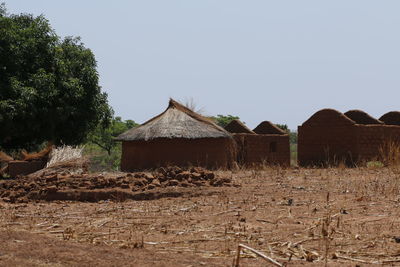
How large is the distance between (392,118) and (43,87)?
10.8m

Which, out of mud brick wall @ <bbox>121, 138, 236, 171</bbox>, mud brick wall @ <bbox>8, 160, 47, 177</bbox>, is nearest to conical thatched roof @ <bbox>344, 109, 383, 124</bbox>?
mud brick wall @ <bbox>121, 138, 236, 171</bbox>

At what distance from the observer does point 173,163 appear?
1527 cm

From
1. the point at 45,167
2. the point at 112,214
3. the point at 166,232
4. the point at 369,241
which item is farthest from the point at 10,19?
the point at 369,241

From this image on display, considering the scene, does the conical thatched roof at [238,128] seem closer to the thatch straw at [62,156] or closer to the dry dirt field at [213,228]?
the thatch straw at [62,156]

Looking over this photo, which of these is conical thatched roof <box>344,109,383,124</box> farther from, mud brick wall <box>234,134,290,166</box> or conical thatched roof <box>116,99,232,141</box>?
conical thatched roof <box>116,99,232,141</box>

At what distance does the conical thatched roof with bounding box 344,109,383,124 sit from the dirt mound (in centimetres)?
831

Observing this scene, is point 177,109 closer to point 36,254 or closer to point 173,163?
point 173,163

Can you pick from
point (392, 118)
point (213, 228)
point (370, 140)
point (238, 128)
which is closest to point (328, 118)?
point (370, 140)

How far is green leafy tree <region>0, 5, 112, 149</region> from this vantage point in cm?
1516

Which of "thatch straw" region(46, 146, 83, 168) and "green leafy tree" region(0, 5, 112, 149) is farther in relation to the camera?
"green leafy tree" region(0, 5, 112, 149)

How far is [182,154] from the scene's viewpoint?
50.6ft

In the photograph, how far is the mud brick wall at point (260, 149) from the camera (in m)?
17.6

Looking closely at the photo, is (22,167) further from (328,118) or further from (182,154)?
(328,118)

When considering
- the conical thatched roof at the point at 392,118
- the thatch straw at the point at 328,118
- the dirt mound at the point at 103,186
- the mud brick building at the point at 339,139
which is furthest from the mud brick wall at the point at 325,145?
the dirt mound at the point at 103,186
